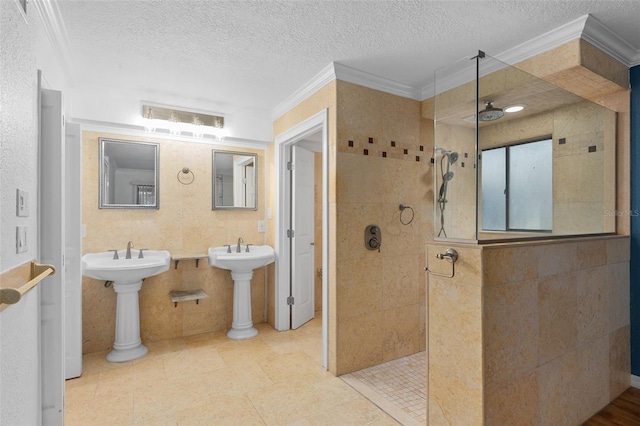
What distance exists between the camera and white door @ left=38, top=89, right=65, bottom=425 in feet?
5.41

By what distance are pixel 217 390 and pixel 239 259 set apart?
45.6 inches

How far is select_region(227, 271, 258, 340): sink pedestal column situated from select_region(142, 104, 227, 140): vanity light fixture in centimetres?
147

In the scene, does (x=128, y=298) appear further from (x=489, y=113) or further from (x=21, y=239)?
(x=489, y=113)

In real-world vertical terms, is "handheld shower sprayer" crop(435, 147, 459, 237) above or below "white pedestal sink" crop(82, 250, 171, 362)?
above

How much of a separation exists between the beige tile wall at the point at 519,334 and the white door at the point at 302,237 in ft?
6.74

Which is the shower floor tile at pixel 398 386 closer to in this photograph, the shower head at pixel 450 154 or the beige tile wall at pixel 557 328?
the beige tile wall at pixel 557 328

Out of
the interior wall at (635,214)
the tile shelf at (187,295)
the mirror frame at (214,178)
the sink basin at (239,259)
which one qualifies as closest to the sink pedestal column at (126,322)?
the tile shelf at (187,295)

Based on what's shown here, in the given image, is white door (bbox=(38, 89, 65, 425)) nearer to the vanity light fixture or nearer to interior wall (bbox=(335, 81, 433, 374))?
the vanity light fixture

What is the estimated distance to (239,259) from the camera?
3.22m

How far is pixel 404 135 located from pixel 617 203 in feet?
5.38

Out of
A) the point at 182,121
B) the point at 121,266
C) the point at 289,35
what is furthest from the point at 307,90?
the point at 121,266

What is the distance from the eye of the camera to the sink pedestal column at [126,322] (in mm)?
2914

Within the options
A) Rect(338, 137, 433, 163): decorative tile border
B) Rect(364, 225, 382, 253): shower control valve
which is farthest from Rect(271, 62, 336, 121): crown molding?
Rect(364, 225, 382, 253): shower control valve

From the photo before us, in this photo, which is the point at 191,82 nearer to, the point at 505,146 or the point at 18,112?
the point at 18,112
